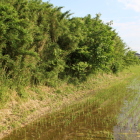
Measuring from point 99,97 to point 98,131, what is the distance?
13.5ft

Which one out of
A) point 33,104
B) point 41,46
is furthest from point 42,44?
point 33,104

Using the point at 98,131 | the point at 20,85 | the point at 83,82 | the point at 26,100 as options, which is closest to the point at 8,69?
the point at 20,85

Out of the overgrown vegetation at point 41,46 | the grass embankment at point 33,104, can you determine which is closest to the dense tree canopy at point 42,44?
the overgrown vegetation at point 41,46

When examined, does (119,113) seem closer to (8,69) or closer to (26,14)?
(8,69)

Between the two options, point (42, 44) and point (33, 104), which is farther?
point (42, 44)

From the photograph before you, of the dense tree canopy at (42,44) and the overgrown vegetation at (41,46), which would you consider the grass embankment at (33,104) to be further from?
the dense tree canopy at (42,44)

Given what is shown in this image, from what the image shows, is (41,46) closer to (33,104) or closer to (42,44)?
(42,44)

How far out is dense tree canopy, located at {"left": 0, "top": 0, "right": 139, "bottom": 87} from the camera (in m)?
6.25

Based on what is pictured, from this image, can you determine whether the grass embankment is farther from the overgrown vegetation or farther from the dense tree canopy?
the dense tree canopy

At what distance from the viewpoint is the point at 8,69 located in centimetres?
680

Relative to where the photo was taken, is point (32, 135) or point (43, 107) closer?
point (32, 135)

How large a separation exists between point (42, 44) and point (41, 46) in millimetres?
118

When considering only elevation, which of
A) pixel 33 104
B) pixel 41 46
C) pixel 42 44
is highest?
pixel 42 44

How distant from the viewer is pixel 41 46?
822 cm
